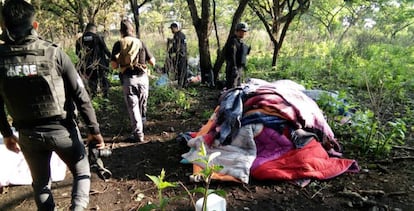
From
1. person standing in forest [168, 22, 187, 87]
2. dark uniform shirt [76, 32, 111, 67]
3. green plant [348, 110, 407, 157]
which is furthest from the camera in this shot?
person standing in forest [168, 22, 187, 87]

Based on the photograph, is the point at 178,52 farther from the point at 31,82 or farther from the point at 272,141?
the point at 31,82

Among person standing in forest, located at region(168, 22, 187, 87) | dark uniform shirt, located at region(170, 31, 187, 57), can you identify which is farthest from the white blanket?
dark uniform shirt, located at region(170, 31, 187, 57)

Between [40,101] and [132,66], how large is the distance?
2.10 meters

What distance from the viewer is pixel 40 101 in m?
1.85

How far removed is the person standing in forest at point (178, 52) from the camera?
6.67 metres

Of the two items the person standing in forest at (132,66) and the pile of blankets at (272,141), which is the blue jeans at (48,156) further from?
the person standing in forest at (132,66)

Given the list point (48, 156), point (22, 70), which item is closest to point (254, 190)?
point (48, 156)

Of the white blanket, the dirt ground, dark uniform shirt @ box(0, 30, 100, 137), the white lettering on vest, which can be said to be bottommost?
the dirt ground

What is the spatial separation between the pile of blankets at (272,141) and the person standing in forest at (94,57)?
320cm

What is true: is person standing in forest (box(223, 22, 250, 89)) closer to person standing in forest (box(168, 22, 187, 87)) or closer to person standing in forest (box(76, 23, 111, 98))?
person standing in forest (box(168, 22, 187, 87))

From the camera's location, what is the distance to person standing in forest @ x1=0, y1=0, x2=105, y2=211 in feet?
5.83

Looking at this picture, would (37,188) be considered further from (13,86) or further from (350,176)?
(350,176)

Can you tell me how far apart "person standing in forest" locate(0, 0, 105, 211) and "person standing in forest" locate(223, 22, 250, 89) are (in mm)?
4346

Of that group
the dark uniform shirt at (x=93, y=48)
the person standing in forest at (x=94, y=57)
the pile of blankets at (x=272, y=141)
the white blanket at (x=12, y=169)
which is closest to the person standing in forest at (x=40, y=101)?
the white blanket at (x=12, y=169)
